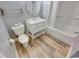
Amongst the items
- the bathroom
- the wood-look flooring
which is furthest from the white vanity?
the wood-look flooring

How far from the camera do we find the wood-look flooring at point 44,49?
1.75m

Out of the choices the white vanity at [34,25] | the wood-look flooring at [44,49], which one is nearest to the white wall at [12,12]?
the white vanity at [34,25]

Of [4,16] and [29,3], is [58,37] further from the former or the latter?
[4,16]

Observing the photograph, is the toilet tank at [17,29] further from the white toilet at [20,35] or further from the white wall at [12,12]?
the white wall at [12,12]

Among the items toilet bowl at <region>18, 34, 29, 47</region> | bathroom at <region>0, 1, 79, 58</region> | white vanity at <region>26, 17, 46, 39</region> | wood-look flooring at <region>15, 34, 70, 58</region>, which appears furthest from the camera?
white vanity at <region>26, 17, 46, 39</region>

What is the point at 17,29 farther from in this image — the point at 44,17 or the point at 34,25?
the point at 44,17

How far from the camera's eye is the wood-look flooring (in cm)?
175

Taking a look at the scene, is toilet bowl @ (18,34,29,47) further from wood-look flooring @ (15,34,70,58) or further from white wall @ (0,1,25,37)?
white wall @ (0,1,25,37)

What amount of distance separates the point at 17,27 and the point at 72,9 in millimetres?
1354

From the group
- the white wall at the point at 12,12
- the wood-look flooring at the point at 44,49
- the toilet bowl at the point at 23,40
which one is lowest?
the wood-look flooring at the point at 44,49

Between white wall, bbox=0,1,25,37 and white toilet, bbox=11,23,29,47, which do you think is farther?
white toilet, bbox=11,23,29,47

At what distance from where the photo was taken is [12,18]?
6.54 ft

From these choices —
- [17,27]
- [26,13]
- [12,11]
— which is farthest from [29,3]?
[17,27]

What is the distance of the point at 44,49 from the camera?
1.92 meters
